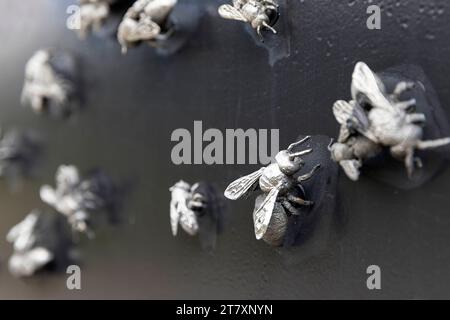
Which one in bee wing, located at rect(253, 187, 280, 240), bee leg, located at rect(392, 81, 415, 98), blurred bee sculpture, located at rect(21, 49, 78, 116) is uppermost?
blurred bee sculpture, located at rect(21, 49, 78, 116)

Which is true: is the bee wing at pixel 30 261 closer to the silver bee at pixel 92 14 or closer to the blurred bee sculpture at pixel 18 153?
the blurred bee sculpture at pixel 18 153

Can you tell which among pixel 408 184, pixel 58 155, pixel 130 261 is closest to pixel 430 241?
pixel 408 184

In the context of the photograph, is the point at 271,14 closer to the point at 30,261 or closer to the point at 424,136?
the point at 424,136

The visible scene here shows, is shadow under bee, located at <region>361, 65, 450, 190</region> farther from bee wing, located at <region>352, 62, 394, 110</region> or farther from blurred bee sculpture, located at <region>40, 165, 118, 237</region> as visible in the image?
blurred bee sculpture, located at <region>40, 165, 118, 237</region>

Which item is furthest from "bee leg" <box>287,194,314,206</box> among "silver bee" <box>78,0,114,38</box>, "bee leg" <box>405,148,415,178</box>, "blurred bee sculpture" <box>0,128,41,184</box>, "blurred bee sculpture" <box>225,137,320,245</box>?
"blurred bee sculpture" <box>0,128,41,184</box>

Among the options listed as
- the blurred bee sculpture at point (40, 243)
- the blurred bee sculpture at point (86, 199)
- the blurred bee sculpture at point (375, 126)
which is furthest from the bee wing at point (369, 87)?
the blurred bee sculpture at point (40, 243)

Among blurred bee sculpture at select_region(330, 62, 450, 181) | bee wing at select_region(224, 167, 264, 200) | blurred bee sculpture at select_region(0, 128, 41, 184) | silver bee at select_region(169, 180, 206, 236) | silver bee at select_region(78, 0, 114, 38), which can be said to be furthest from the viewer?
blurred bee sculpture at select_region(0, 128, 41, 184)

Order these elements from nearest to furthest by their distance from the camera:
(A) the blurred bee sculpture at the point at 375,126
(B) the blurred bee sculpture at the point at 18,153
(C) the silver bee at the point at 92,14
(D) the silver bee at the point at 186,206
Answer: (A) the blurred bee sculpture at the point at 375,126 < (D) the silver bee at the point at 186,206 < (C) the silver bee at the point at 92,14 < (B) the blurred bee sculpture at the point at 18,153
